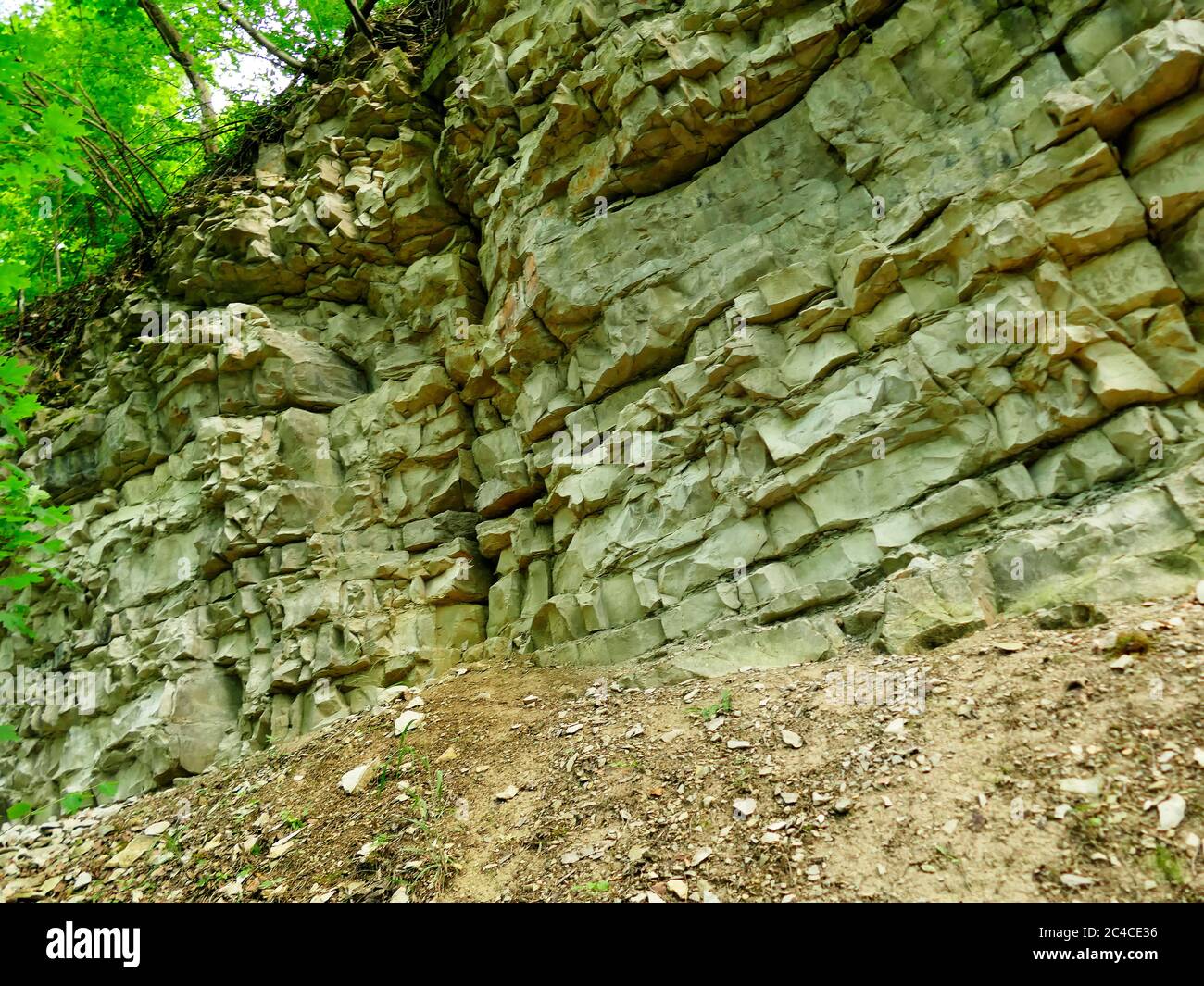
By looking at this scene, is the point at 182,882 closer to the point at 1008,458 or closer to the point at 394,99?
the point at 1008,458

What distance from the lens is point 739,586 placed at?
8.98m

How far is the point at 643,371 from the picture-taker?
11320mm

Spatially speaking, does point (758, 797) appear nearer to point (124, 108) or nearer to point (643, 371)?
point (643, 371)

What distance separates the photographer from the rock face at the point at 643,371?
7.52 meters

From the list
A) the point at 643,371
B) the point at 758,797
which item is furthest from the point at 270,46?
the point at 758,797

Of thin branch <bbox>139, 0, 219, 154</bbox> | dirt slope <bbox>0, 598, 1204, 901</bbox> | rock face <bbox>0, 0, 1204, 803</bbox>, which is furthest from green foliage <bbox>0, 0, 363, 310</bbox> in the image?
dirt slope <bbox>0, 598, 1204, 901</bbox>

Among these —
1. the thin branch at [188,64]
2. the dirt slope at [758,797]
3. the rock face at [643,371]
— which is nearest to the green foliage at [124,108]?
the thin branch at [188,64]

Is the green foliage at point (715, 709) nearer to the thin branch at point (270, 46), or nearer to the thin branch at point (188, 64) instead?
the thin branch at point (270, 46)

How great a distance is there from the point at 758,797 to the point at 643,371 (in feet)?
23.5

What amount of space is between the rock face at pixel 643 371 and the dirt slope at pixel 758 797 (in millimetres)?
1018

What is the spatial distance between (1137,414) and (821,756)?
490 centimetres

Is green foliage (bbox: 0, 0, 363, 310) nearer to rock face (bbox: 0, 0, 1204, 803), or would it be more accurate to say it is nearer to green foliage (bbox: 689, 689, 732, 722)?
rock face (bbox: 0, 0, 1204, 803)

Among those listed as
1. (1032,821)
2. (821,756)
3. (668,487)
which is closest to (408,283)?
(668,487)

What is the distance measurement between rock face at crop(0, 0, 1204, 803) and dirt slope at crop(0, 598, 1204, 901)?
102cm
